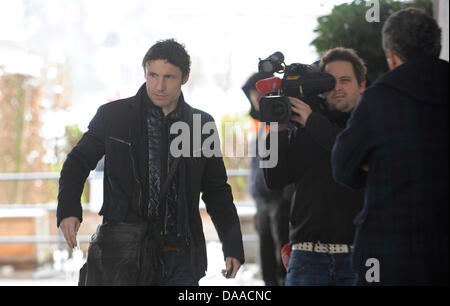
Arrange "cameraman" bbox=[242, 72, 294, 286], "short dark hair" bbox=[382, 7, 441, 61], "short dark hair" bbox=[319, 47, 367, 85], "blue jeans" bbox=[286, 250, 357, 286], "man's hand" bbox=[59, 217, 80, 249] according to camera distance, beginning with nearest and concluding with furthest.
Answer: "short dark hair" bbox=[382, 7, 441, 61] < "man's hand" bbox=[59, 217, 80, 249] < "blue jeans" bbox=[286, 250, 357, 286] < "short dark hair" bbox=[319, 47, 367, 85] < "cameraman" bbox=[242, 72, 294, 286]

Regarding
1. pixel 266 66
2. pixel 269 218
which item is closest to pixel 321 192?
pixel 266 66

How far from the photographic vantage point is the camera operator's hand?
2480mm

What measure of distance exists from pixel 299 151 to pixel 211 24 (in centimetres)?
176

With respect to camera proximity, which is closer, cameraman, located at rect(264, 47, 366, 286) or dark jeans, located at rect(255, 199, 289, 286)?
cameraman, located at rect(264, 47, 366, 286)

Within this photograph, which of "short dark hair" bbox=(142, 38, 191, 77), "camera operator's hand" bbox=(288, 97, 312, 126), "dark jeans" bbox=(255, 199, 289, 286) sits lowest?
"dark jeans" bbox=(255, 199, 289, 286)

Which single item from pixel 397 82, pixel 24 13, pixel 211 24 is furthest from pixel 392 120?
pixel 24 13

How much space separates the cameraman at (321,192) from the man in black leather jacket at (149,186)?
24cm

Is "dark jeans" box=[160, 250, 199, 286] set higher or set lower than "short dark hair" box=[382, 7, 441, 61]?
lower

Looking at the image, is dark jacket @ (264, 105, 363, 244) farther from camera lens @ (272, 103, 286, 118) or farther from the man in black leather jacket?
the man in black leather jacket

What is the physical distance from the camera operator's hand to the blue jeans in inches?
19.9

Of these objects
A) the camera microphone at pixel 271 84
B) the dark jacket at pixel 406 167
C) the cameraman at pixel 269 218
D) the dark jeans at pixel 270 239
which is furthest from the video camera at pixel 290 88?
the dark jeans at pixel 270 239

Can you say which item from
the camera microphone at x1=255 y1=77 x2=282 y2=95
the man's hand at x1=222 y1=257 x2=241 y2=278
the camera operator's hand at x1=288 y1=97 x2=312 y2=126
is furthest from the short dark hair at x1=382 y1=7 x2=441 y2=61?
the man's hand at x1=222 y1=257 x2=241 y2=278

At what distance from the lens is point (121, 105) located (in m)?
2.61

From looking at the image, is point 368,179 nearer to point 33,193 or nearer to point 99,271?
point 99,271
